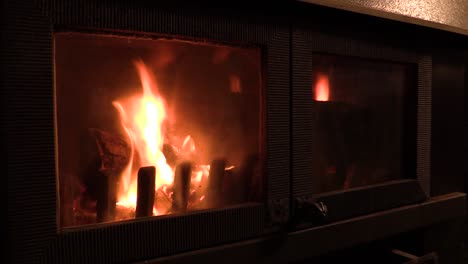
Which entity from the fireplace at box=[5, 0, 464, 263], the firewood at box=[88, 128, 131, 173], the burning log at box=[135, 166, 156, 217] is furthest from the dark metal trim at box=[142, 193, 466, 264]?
the firewood at box=[88, 128, 131, 173]

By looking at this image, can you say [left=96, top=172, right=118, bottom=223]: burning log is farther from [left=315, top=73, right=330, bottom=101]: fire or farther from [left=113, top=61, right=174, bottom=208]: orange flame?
[left=315, top=73, right=330, bottom=101]: fire

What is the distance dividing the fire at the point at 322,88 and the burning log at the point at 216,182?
A: 0.32 meters

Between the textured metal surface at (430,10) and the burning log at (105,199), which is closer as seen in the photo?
the burning log at (105,199)

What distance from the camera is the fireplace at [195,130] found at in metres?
0.62

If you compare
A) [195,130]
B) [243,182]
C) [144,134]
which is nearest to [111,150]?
[144,134]

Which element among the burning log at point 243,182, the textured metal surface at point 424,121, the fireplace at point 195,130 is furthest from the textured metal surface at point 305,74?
the textured metal surface at point 424,121

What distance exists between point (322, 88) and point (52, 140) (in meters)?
0.68

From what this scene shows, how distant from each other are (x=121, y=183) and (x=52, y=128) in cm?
22

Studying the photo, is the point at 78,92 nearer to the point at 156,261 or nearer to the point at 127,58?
the point at 127,58

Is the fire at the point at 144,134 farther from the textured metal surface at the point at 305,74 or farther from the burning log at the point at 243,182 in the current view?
the textured metal surface at the point at 305,74

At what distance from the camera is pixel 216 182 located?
2.93ft

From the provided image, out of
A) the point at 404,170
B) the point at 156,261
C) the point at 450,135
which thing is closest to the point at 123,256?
the point at 156,261

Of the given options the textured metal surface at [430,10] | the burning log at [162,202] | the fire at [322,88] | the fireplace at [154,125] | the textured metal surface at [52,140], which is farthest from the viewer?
the textured metal surface at [430,10]

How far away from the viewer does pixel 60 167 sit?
70 cm
